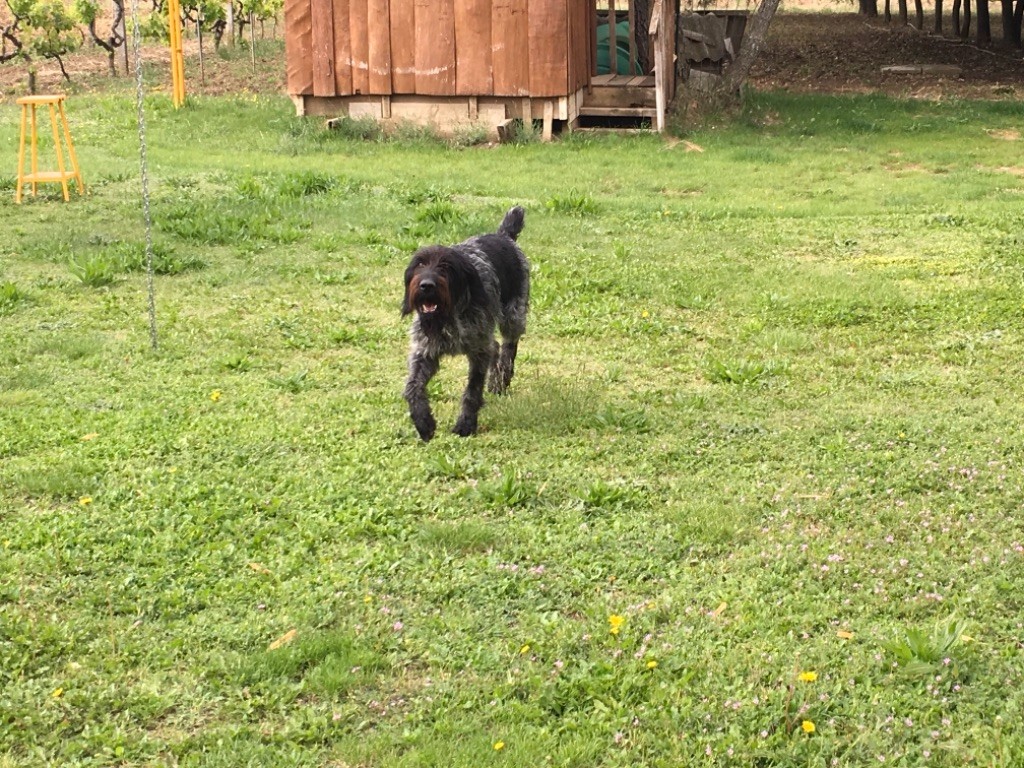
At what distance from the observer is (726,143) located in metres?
17.3

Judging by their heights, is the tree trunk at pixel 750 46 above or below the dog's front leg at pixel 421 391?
above

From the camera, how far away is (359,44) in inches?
710

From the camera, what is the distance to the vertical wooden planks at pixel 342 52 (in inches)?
708

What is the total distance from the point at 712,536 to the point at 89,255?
7255 mm

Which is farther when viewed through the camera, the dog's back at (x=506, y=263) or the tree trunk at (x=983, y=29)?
the tree trunk at (x=983, y=29)

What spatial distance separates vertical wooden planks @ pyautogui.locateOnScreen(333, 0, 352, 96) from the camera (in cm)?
1798

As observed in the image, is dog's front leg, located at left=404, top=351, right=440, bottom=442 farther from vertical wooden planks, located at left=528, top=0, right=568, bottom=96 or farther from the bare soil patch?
the bare soil patch

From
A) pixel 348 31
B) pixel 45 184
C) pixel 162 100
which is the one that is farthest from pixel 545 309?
pixel 162 100

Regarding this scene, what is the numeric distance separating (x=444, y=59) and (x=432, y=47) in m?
0.25

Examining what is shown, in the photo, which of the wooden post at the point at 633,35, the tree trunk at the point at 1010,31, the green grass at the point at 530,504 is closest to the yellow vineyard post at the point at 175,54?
the wooden post at the point at 633,35

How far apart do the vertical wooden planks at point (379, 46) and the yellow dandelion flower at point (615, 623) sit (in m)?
14.6

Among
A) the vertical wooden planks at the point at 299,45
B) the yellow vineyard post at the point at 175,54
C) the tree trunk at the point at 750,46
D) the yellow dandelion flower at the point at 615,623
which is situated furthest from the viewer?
the yellow vineyard post at the point at 175,54

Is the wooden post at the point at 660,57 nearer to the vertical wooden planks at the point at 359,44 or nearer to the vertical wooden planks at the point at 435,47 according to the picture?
the vertical wooden planks at the point at 435,47

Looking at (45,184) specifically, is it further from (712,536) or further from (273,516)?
(712,536)
